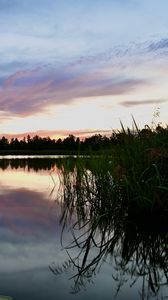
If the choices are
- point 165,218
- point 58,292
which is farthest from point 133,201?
point 58,292

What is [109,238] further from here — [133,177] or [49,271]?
[49,271]

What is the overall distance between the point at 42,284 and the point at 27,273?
1.48ft

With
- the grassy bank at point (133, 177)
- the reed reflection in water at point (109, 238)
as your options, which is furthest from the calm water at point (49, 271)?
the grassy bank at point (133, 177)

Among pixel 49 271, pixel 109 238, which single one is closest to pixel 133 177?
pixel 109 238

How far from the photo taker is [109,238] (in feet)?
21.7

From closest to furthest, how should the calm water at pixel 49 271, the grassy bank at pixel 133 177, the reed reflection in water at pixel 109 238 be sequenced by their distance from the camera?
1. the calm water at pixel 49 271
2. the reed reflection in water at pixel 109 238
3. the grassy bank at pixel 133 177

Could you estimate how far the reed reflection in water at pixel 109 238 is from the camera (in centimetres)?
477

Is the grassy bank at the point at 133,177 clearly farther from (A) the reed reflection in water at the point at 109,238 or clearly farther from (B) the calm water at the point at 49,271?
(B) the calm water at the point at 49,271

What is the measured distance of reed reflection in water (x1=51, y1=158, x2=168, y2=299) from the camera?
4.77 m

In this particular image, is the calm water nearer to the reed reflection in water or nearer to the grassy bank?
the reed reflection in water

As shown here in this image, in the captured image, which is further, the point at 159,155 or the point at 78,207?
the point at 78,207

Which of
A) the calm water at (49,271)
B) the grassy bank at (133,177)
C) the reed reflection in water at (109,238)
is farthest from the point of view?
the grassy bank at (133,177)

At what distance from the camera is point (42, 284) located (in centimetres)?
457

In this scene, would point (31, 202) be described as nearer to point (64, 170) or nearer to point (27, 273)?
point (64, 170)
